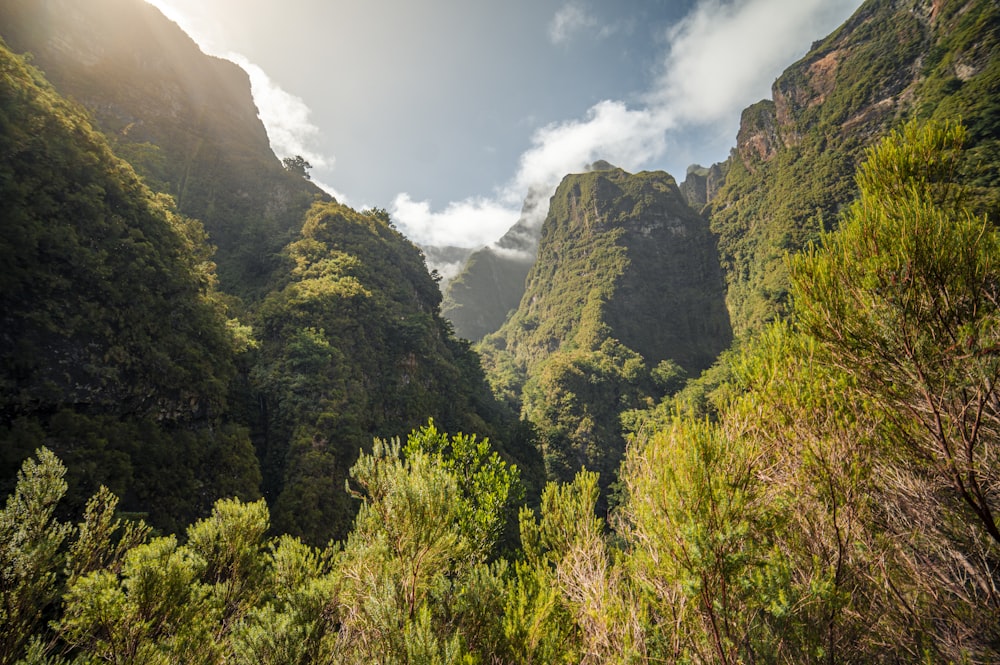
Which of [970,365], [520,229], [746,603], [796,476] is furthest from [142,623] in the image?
[520,229]

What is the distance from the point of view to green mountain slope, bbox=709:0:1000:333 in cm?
3697

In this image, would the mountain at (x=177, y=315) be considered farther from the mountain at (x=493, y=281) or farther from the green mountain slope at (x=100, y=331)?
the mountain at (x=493, y=281)

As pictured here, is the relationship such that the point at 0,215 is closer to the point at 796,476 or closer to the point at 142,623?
the point at 142,623

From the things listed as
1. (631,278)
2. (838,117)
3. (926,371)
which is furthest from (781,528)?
(838,117)

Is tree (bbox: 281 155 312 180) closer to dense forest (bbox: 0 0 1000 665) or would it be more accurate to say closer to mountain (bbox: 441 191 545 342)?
dense forest (bbox: 0 0 1000 665)

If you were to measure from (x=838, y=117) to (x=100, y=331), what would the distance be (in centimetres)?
9423

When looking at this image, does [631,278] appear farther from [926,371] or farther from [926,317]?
[926,371]

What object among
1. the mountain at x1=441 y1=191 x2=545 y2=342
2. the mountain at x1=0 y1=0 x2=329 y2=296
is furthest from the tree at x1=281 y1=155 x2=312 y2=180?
the mountain at x1=441 y1=191 x2=545 y2=342

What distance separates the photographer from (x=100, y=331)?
14.5 m

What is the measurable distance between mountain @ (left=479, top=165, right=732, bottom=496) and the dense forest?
2162 cm

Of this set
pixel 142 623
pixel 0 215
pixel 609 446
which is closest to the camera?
pixel 142 623

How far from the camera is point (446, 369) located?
36.8 m

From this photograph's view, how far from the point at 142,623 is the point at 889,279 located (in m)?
13.9

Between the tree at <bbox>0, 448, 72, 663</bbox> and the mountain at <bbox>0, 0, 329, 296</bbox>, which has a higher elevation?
the mountain at <bbox>0, 0, 329, 296</bbox>
